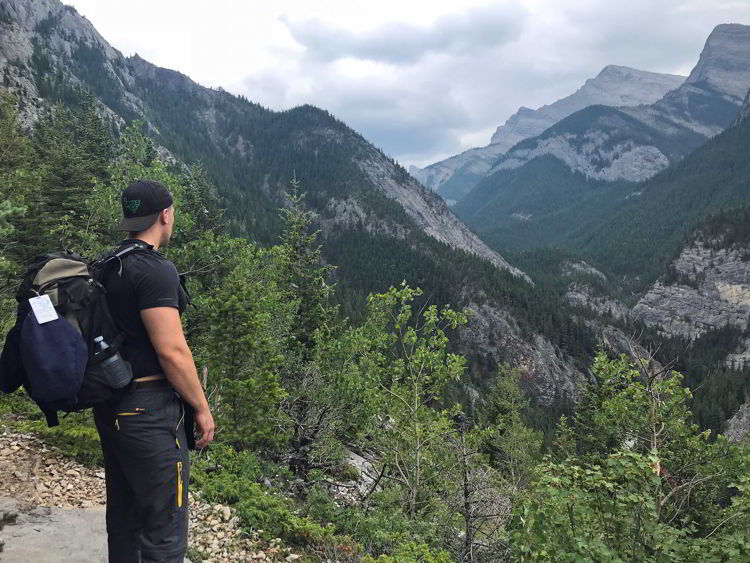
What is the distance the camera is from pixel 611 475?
4.46 metres

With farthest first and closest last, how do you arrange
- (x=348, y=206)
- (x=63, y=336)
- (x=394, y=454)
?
(x=348, y=206), (x=394, y=454), (x=63, y=336)

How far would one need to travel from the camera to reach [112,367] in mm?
2971

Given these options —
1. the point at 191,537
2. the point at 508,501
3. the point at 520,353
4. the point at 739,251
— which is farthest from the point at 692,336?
the point at 191,537

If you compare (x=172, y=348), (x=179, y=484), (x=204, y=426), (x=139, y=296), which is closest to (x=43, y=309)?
(x=139, y=296)

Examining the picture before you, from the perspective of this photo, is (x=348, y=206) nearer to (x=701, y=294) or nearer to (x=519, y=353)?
(x=519, y=353)

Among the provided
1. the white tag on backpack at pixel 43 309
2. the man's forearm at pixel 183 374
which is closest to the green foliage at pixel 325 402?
the man's forearm at pixel 183 374

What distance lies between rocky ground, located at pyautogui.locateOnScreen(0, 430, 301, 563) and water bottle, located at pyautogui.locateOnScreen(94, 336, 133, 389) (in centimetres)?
325

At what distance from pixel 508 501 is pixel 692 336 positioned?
147728 millimetres

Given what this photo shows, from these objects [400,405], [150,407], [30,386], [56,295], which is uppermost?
[56,295]

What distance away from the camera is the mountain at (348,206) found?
94.8 metres

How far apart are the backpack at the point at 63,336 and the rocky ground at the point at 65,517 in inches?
112

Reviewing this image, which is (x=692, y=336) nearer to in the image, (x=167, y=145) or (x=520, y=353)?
(x=520, y=353)

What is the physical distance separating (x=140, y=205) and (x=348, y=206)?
15731 cm

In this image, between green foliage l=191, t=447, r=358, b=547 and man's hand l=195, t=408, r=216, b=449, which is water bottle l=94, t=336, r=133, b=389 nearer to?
man's hand l=195, t=408, r=216, b=449
